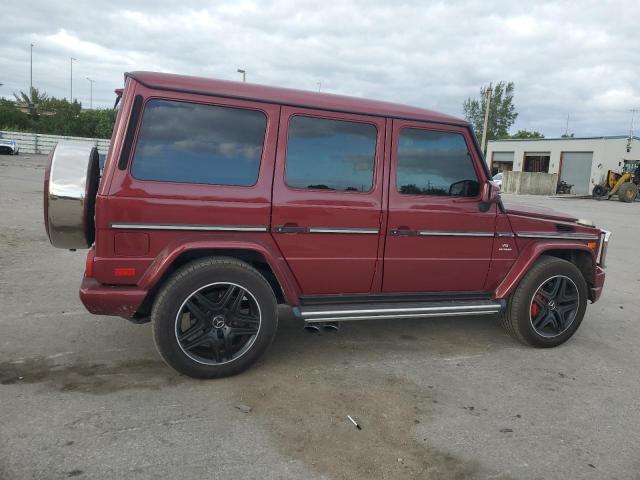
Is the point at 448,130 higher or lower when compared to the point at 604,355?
higher

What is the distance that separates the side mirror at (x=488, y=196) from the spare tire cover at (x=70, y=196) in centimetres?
304

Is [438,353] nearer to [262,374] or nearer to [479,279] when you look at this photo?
[479,279]

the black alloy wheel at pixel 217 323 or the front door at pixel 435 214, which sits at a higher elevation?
the front door at pixel 435 214

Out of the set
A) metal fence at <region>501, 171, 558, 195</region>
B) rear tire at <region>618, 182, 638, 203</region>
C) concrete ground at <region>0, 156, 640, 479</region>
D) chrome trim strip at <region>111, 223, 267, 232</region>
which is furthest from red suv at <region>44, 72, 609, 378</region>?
metal fence at <region>501, 171, 558, 195</region>

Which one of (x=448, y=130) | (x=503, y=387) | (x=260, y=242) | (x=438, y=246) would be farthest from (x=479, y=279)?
(x=260, y=242)

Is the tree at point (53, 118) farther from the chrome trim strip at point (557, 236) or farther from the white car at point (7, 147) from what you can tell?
the chrome trim strip at point (557, 236)

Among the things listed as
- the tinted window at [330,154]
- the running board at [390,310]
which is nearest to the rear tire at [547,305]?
the running board at [390,310]

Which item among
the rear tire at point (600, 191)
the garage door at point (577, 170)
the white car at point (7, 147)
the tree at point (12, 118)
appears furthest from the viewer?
the tree at point (12, 118)

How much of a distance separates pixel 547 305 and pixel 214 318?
2971 millimetres

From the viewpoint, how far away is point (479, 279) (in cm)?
446

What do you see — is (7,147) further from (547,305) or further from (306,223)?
(547,305)

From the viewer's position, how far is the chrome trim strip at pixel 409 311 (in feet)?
12.5

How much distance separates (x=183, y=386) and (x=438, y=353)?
85.6 inches

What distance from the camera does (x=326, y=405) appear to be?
3.39 metres
